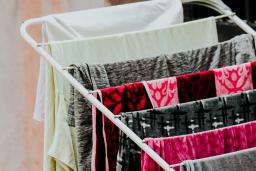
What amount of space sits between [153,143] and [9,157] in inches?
54.3

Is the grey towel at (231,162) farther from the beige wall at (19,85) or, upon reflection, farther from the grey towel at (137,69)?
the beige wall at (19,85)

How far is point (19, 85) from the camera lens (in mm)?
2609

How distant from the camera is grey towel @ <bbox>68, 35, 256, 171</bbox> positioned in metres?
1.65

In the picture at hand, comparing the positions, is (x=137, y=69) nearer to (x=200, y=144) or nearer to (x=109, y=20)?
(x=109, y=20)

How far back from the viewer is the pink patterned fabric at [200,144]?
1426mm

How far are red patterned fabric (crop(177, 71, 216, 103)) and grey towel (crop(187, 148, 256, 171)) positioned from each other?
322 millimetres

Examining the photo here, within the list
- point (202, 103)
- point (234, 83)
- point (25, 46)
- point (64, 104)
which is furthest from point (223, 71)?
point (25, 46)

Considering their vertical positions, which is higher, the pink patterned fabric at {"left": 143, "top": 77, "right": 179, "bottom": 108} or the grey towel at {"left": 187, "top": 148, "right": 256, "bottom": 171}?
the pink patterned fabric at {"left": 143, "top": 77, "right": 179, "bottom": 108}

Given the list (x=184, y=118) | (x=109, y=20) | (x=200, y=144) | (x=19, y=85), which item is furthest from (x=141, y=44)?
(x=19, y=85)

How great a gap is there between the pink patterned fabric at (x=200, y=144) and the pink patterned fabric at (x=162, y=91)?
0.22 m

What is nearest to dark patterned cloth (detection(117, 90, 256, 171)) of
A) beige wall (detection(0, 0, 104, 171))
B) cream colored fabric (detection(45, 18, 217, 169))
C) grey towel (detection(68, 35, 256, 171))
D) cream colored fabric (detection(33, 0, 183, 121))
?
grey towel (detection(68, 35, 256, 171))

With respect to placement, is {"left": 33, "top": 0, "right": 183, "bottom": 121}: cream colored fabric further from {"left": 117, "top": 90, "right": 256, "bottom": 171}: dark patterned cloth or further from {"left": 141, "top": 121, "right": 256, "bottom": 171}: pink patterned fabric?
{"left": 141, "top": 121, "right": 256, "bottom": 171}: pink patterned fabric

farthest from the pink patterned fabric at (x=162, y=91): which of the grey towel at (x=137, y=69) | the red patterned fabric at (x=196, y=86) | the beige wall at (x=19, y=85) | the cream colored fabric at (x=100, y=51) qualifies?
the beige wall at (x=19, y=85)

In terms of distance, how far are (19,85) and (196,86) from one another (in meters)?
1.12
